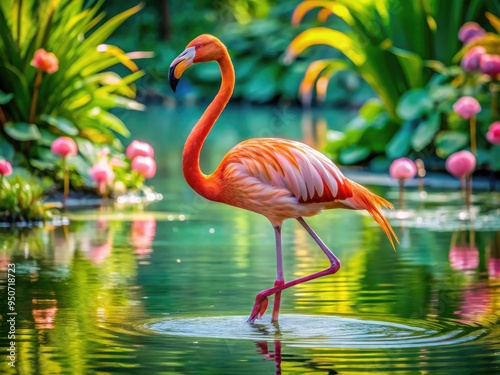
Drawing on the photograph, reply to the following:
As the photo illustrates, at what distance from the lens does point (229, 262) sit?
31.6 ft

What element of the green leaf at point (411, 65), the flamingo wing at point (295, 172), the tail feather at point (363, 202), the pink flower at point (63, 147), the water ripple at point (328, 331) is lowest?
the water ripple at point (328, 331)

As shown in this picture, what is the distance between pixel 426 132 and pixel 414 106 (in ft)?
1.53

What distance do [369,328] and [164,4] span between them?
3588 cm

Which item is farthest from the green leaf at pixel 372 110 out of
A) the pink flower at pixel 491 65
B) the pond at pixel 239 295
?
the pond at pixel 239 295

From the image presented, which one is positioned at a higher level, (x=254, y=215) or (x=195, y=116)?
(x=195, y=116)

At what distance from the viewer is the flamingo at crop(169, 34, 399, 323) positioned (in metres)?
7.28

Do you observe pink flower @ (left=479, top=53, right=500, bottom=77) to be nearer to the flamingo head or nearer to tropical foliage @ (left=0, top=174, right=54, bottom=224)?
tropical foliage @ (left=0, top=174, right=54, bottom=224)

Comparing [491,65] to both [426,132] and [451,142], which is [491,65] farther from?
[426,132]

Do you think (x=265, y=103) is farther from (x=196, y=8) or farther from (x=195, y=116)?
(x=196, y=8)

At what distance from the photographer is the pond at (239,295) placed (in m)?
6.24

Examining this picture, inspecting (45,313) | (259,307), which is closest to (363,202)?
(259,307)

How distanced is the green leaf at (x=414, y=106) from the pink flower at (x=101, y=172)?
3892 mm

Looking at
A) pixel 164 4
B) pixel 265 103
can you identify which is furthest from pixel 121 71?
pixel 265 103

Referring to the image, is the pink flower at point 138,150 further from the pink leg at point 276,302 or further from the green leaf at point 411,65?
the pink leg at point 276,302
